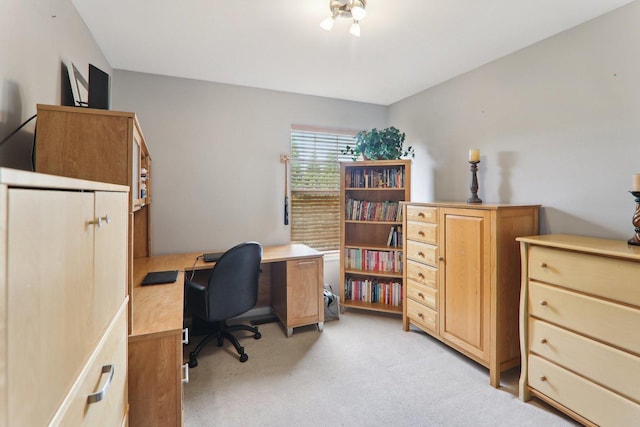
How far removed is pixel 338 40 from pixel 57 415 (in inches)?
98.3

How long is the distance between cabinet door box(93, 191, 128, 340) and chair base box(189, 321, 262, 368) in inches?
55.8

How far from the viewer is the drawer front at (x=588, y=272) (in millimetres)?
1449

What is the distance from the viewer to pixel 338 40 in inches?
89.5

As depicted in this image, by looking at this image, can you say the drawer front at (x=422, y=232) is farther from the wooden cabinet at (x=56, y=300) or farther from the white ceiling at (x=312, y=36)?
the wooden cabinet at (x=56, y=300)

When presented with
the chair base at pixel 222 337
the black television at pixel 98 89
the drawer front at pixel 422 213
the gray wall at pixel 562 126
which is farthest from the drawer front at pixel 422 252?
the black television at pixel 98 89

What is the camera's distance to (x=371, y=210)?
131 inches

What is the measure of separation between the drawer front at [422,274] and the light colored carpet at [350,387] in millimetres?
535

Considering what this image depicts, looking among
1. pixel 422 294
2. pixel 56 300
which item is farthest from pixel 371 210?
pixel 56 300

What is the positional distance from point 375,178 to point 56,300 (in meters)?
3.01

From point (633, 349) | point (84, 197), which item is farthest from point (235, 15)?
point (633, 349)

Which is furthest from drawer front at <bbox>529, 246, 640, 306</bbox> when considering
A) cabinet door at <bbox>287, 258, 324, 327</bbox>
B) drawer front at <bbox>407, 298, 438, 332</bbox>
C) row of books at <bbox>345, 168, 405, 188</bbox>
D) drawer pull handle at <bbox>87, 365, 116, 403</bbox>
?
drawer pull handle at <bbox>87, 365, 116, 403</bbox>

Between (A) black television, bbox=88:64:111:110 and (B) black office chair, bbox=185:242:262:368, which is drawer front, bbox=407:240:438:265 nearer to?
(B) black office chair, bbox=185:242:262:368

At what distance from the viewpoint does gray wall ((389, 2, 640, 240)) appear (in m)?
1.87

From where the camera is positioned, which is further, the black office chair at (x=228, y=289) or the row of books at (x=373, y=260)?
the row of books at (x=373, y=260)
